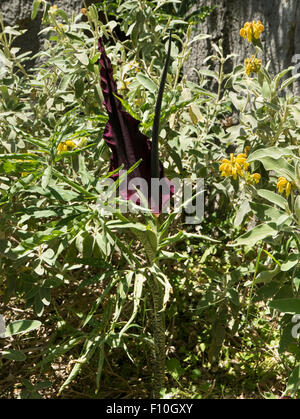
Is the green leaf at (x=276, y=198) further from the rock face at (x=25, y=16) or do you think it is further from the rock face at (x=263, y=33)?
the rock face at (x=25, y=16)

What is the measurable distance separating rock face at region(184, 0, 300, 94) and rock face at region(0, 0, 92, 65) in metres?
0.74

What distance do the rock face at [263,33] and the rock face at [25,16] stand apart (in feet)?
2.41

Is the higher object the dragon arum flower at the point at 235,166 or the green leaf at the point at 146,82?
the green leaf at the point at 146,82

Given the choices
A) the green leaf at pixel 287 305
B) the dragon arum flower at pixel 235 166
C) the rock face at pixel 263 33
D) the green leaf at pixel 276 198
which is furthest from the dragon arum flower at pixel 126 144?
the rock face at pixel 263 33

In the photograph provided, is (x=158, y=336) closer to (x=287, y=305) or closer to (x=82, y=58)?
(x=287, y=305)

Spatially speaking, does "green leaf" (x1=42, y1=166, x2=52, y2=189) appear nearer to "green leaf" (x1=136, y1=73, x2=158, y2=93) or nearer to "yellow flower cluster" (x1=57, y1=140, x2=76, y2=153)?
"yellow flower cluster" (x1=57, y1=140, x2=76, y2=153)

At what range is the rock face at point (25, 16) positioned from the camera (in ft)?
9.28

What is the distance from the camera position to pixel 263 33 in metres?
2.23

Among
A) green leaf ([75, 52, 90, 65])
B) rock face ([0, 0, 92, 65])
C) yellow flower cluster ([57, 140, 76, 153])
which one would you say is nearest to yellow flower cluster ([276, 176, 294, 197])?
yellow flower cluster ([57, 140, 76, 153])

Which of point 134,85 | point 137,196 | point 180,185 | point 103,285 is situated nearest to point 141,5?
point 134,85

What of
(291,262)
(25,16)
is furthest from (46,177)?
(25,16)

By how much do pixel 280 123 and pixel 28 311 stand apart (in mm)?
1049

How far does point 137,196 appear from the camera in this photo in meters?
1.38

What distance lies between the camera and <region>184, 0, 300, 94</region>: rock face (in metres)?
2.12
